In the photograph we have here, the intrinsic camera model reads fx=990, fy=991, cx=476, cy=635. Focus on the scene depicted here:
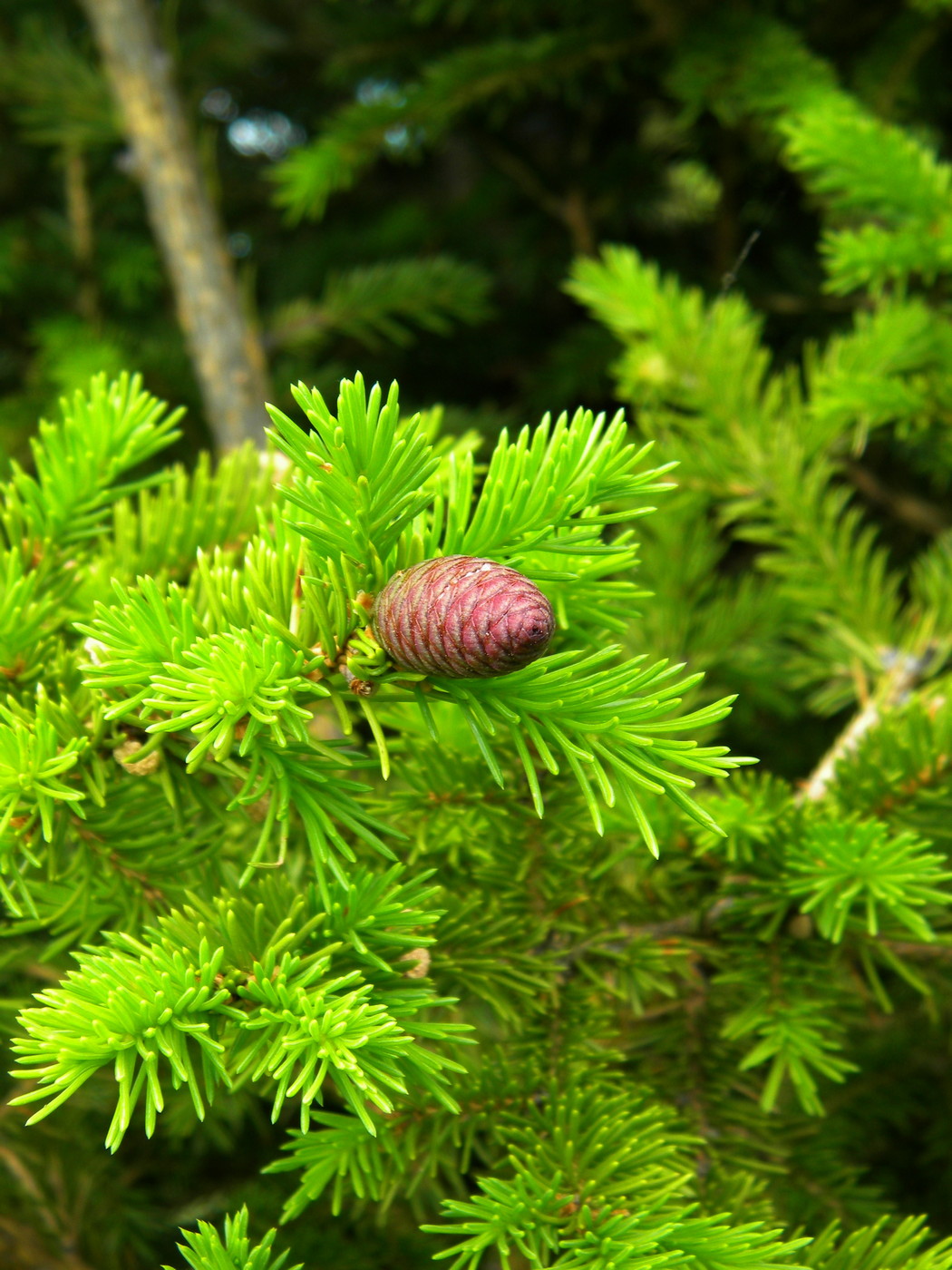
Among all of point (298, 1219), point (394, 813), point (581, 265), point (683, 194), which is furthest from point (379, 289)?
point (298, 1219)

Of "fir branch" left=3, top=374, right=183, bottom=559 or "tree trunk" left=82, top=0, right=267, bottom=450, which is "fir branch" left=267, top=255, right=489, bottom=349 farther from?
"fir branch" left=3, top=374, right=183, bottom=559

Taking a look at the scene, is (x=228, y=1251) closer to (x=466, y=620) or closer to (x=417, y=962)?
(x=417, y=962)

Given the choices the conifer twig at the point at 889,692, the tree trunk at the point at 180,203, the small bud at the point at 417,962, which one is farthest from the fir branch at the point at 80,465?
the tree trunk at the point at 180,203

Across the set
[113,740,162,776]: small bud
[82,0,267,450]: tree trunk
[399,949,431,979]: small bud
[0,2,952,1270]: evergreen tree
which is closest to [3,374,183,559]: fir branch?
[0,2,952,1270]: evergreen tree

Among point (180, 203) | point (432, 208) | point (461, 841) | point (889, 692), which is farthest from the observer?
point (432, 208)

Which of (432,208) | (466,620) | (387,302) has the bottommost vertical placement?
(466,620)

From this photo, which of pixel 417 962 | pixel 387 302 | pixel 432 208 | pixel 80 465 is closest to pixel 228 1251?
pixel 417 962
